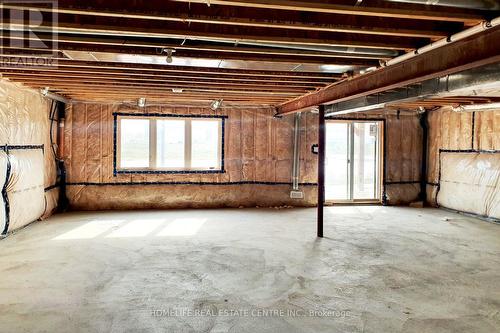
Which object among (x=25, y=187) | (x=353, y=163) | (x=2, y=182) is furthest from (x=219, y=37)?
(x=353, y=163)

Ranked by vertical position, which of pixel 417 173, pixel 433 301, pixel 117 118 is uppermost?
pixel 117 118

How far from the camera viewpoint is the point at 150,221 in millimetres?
6059

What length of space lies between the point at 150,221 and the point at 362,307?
4196 millimetres

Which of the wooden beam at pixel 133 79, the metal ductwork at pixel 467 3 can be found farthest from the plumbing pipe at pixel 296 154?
the metal ductwork at pixel 467 3

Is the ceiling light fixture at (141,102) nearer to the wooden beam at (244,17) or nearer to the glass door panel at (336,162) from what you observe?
the wooden beam at (244,17)

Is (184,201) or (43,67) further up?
(43,67)

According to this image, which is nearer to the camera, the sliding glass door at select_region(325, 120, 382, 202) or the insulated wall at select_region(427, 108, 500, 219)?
the insulated wall at select_region(427, 108, 500, 219)

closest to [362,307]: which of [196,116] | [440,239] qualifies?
[440,239]

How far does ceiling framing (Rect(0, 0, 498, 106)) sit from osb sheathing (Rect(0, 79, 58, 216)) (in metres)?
0.51

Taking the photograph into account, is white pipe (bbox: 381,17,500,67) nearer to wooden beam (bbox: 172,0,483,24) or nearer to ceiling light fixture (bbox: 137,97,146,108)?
wooden beam (bbox: 172,0,483,24)

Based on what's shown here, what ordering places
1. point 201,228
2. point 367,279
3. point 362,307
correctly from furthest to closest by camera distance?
point 201,228, point 367,279, point 362,307

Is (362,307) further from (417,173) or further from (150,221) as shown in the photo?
(417,173)

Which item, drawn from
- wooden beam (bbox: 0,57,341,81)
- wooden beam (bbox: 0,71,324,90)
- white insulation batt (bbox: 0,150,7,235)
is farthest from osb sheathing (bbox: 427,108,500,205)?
white insulation batt (bbox: 0,150,7,235)

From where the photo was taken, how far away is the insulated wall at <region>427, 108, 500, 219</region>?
6551 millimetres
